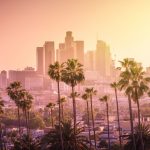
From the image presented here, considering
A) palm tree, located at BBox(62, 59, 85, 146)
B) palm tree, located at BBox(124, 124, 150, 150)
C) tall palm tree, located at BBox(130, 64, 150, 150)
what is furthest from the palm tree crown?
palm tree, located at BBox(124, 124, 150, 150)

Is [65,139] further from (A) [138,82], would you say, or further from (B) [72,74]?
(A) [138,82]

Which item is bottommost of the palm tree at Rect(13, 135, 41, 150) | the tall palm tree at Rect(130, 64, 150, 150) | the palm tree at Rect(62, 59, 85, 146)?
the palm tree at Rect(13, 135, 41, 150)

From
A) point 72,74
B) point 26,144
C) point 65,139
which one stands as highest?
point 72,74

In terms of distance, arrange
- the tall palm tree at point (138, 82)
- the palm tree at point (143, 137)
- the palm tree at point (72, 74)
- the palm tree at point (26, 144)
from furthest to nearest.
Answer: the palm tree at point (72, 74) → the palm tree at point (143, 137) → the tall palm tree at point (138, 82) → the palm tree at point (26, 144)

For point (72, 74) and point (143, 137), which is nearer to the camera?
point (143, 137)

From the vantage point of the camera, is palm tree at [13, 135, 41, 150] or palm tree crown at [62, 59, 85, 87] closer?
palm tree at [13, 135, 41, 150]

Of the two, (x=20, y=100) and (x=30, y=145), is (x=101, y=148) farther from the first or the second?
(x=30, y=145)

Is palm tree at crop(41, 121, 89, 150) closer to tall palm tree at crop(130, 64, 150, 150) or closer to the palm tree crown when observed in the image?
the palm tree crown

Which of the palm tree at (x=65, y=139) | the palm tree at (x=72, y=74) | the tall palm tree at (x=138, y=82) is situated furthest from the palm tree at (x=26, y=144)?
the tall palm tree at (x=138, y=82)

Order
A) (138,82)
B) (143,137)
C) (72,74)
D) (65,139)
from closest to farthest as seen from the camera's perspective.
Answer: (138,82) < (65,139) < (143,137) < (72,74)

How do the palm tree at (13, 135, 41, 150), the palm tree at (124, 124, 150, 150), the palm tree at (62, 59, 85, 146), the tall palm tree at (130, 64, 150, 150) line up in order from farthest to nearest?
1. the palm tree at (62, 59, 85, 146)
2. the palm tree at (124, 124, 150, 150)
3. the tall palm tree at (130, 64, 150, 150)
4. the palm tree at (13, 135, 41, 150)

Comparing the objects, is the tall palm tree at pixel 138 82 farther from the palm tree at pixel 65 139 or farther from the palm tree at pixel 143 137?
the palm tree at pixel 65 139

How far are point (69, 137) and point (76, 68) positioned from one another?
10856 mm

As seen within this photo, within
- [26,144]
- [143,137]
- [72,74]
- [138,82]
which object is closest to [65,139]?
[26,144]
